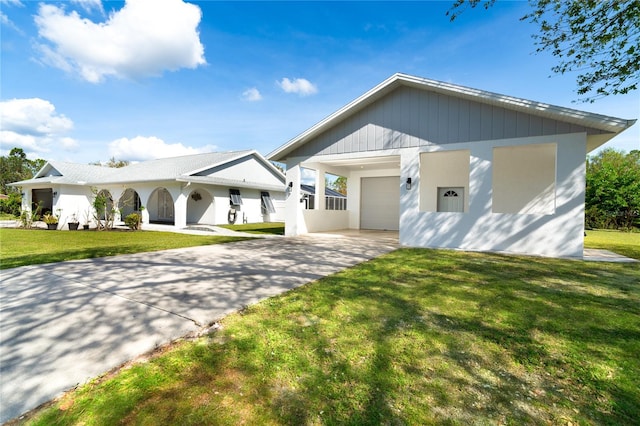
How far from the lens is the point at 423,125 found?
888 cm

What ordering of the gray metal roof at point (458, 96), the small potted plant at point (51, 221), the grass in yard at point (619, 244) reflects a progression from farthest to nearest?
the small potted plant at point (51, 221) < the grass in yard at point (619, 244) < the gray metal roof at point (458, 96)

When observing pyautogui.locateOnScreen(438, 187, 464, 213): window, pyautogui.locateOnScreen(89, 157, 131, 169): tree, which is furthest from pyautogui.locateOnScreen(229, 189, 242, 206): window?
pyautogui.locateOnScreen(89, 157, 131, 169): tree

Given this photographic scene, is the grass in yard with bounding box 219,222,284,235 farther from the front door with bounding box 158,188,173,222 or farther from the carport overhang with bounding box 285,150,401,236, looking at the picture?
the front door with bounding box 158,188,173,222

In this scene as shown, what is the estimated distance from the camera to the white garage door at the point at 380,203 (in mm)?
14531

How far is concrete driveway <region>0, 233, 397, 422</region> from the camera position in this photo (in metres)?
2.14

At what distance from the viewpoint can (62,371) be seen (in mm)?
2109

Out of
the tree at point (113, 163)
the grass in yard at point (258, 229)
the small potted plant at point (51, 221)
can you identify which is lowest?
the grass in yard at point (258, 229)

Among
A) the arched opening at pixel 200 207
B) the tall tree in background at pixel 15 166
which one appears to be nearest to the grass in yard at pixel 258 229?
the arched opening at pixel 200 207

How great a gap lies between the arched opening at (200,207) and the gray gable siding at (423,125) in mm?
10073

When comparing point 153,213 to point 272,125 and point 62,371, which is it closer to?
point 272,125

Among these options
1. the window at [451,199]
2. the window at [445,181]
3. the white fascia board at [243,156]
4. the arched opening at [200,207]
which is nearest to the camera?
the window at [445,181]

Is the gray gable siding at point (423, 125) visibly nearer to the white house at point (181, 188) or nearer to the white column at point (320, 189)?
the white column at point (320, 189)

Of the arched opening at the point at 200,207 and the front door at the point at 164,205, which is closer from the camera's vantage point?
the arched opening at the point at 200,207

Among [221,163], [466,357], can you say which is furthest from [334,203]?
[466,357]
